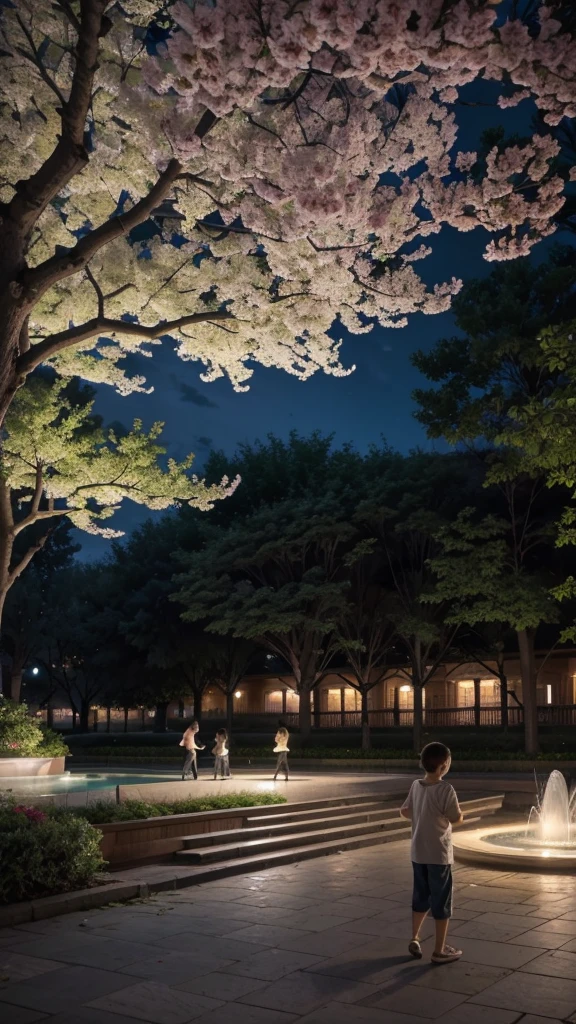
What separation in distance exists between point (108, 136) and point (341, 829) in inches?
447

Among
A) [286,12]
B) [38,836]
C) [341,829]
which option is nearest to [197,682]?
[341,829]

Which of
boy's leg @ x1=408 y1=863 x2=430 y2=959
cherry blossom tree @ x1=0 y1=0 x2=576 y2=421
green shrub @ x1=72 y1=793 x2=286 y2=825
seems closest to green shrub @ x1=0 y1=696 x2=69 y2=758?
green shrub @ x1=72 y1=793 x2=286 y2=825

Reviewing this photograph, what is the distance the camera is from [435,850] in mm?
7336

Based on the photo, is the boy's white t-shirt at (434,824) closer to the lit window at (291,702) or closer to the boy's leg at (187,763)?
the boy's leg at (187,763)

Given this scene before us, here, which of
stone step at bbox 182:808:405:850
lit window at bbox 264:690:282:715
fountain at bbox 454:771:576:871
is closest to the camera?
fountain at bbox 454:771:576:871

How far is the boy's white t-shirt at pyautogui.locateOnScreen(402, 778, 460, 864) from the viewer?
7.35m

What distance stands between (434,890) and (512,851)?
5.30 m

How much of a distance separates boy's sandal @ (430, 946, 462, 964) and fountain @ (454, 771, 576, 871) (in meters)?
4.36

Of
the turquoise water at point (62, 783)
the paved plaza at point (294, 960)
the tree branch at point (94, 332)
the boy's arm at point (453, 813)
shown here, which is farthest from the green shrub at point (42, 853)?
the turquoise water at point (62, 783)

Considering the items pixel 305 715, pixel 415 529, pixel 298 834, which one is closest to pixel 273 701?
pixel 305 715

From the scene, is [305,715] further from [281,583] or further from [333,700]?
[333,700]

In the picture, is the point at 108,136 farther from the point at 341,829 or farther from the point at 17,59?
the point at 341,829

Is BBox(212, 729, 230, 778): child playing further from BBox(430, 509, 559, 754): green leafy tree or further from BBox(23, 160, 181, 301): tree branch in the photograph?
BBox(23, 160, 181, 301): tree branch

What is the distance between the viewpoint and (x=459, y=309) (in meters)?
27.1
